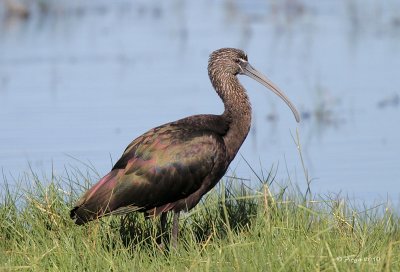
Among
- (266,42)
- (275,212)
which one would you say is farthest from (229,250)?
(266,42)

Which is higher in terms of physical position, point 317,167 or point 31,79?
point 31,79

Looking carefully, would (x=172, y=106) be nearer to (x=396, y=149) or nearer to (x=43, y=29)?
(x=396, y=149)

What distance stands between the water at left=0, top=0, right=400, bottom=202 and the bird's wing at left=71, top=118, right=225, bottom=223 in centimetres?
130

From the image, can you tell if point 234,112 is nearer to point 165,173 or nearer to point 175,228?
point 165,173

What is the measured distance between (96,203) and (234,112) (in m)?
1.12

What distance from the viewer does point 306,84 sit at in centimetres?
1402

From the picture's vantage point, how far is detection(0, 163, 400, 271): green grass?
5.78 metres

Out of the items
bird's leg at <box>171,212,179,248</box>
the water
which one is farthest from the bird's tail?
the water

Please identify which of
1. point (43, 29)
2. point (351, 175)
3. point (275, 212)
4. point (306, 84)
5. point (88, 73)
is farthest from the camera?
point (43, 29)

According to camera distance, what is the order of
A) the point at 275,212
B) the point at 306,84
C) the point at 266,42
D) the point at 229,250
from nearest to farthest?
1. the point at 229,250
2. the point at 275,212
3. the point at 306,84
4. the point at 266,42

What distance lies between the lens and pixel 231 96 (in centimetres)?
738

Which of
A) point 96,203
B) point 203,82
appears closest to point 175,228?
point 96,203

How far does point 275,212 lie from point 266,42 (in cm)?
1022

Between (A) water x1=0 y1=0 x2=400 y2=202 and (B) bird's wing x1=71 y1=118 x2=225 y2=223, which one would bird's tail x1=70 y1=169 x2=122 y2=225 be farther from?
(A) water x1=0 y1=0 x2=400 y2=202
